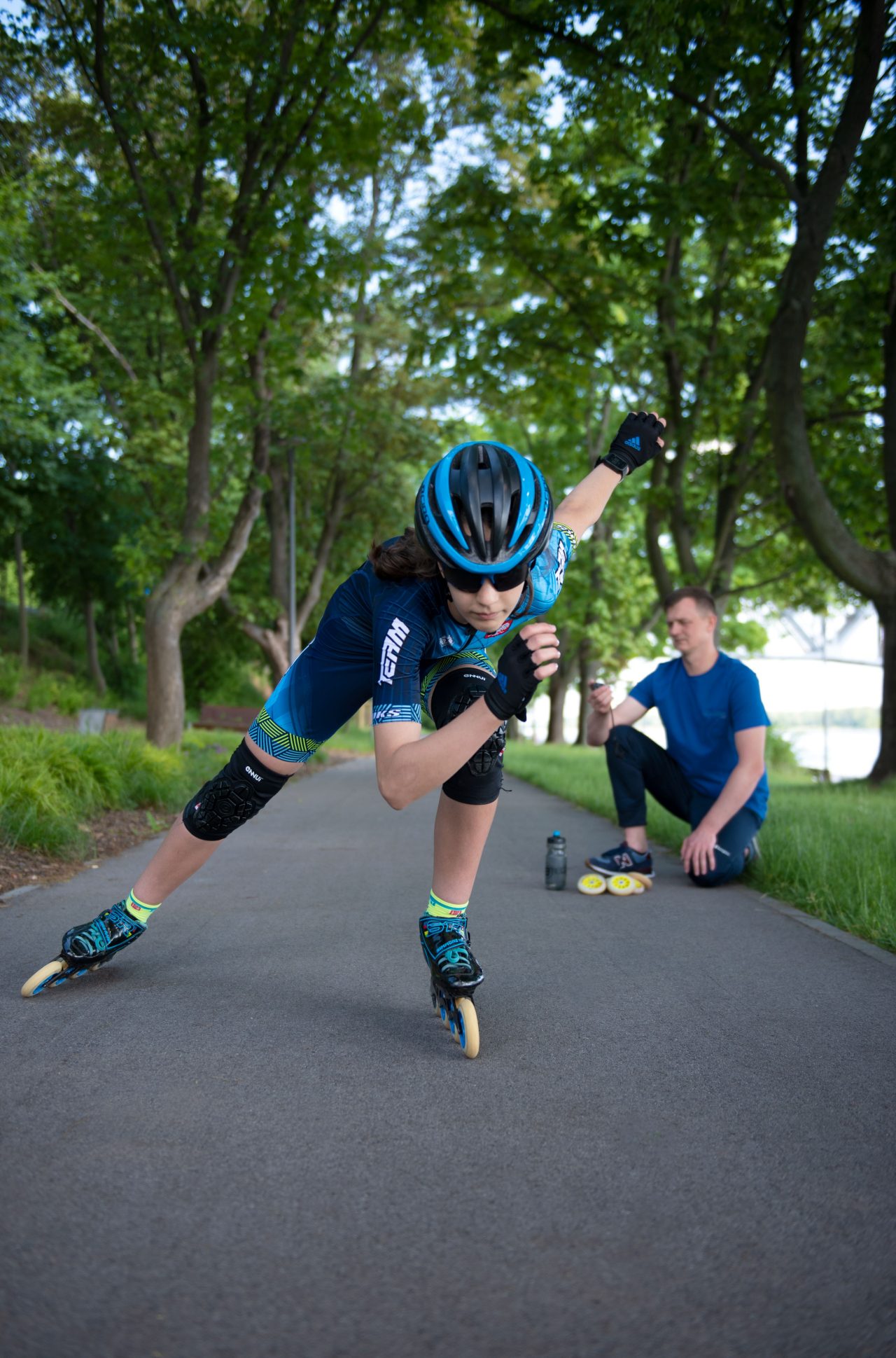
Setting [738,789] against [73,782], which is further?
[73,782]

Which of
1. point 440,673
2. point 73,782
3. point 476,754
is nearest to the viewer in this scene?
point 476,754

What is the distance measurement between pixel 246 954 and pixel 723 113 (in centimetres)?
1110

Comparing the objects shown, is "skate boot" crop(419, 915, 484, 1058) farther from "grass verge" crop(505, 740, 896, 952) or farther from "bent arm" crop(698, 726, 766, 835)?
"bent arm" crop(698, 726, 766, 835)

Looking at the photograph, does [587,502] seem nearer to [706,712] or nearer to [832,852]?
[706,712]

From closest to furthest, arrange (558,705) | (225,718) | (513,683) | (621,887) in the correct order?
(513,683), (621,887), (225,718), (558,705)

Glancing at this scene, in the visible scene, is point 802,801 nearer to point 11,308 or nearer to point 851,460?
point 851,460

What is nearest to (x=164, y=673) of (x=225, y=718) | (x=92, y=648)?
(x=225, y=718)

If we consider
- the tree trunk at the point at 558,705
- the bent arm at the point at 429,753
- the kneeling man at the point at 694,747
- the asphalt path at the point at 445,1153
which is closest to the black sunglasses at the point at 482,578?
the bent arm at the point at 429,753

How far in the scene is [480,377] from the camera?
15797mm

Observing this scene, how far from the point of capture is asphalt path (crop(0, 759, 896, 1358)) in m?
1.72

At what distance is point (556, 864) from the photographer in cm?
620

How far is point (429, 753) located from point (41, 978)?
1.76 m

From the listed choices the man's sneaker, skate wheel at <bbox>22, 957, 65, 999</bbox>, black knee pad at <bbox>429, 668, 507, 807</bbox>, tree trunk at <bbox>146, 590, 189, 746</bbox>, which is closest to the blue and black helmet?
black knee pad at <bbox>429, 668, 507, 807</bbox>

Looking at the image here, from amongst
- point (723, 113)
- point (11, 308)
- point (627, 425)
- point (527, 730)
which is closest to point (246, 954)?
point (627, 425)
